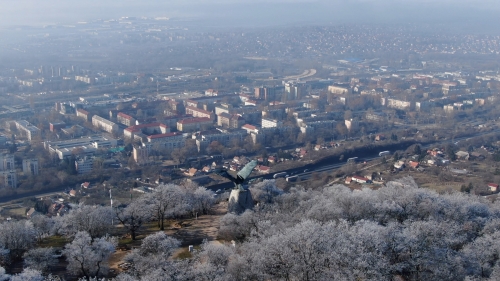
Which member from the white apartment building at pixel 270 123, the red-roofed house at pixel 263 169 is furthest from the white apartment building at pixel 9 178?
the white apartment building at pixel 270 123

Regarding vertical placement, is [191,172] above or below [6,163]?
below

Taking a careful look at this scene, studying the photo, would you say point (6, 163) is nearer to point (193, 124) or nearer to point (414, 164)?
point (193, 124)

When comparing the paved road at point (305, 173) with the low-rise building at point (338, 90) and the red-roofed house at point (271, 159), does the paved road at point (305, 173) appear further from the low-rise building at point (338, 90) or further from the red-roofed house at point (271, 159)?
the low-rise building at point (338, 90)

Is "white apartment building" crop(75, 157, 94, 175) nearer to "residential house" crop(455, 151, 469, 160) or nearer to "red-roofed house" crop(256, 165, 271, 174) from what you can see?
"red-roofed house" crop(256, 165, 271, 174)

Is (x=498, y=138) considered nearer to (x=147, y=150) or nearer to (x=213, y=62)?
(x=147, y=150)

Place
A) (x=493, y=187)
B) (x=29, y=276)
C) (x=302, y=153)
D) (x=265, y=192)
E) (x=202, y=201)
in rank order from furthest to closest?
(x=302, y=153) → (x=493, y=187) → (x=265, y=192) → (x=202, y=201) → (x=29, y=276)

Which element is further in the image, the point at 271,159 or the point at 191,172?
the point at 271,159

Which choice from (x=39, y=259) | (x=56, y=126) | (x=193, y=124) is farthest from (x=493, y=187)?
(x=56, y=126)

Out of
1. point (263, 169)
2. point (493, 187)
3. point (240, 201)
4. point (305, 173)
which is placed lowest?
point (305, 173)
